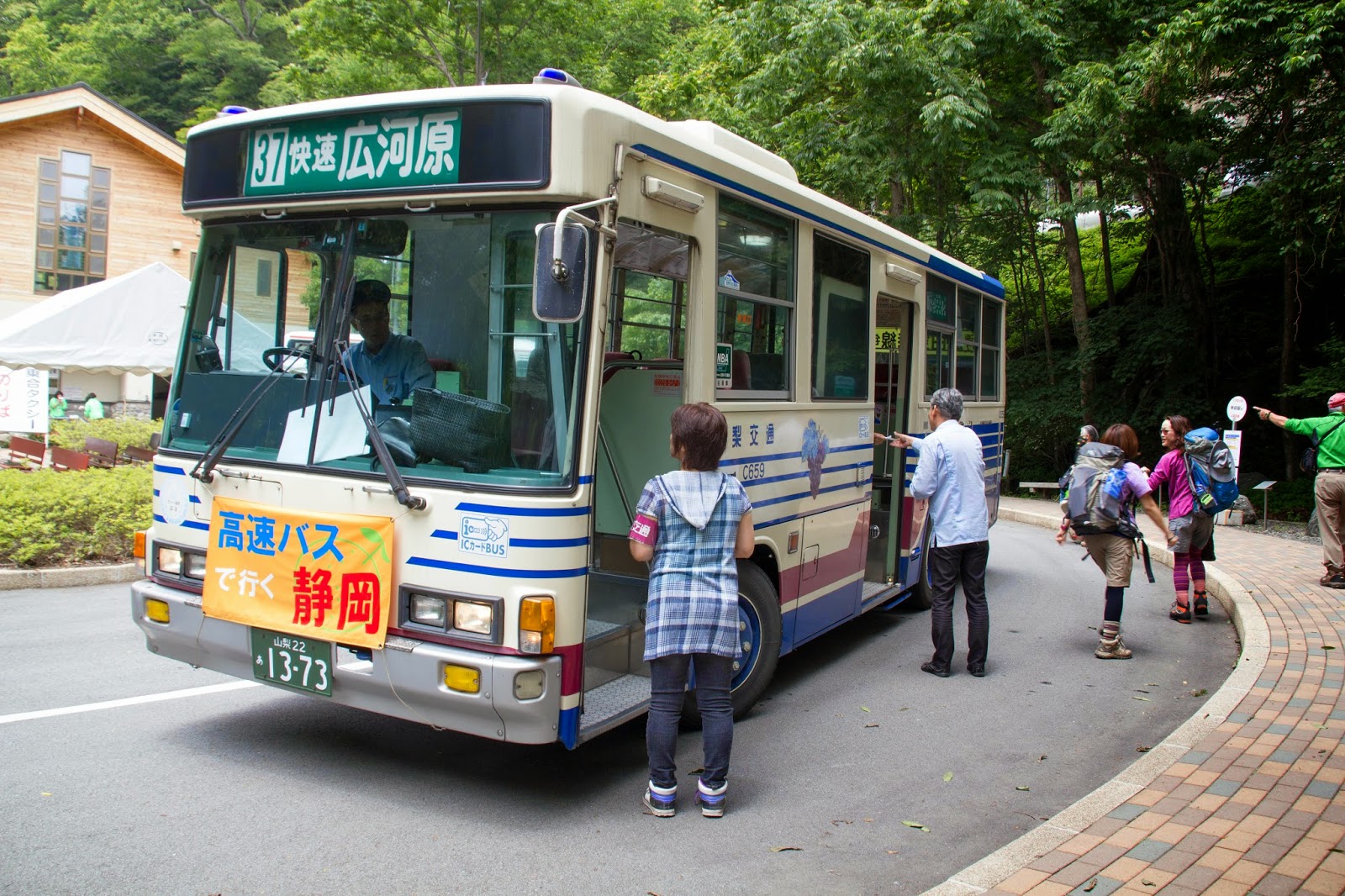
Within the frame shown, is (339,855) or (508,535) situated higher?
(508,535)

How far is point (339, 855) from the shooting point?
12.9ft

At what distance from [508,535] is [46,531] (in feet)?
24.0

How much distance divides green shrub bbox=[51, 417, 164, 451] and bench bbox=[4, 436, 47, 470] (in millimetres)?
2263

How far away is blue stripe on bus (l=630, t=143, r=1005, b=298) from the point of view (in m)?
4.88

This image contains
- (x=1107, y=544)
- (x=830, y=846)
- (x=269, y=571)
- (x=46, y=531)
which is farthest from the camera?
(x=46, y=531)

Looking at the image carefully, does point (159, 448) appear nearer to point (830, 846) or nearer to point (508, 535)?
point (508, 535)

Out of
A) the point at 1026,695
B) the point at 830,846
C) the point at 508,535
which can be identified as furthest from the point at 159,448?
the point at 1026,695

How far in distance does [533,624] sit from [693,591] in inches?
27.5

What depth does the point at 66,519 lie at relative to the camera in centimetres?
962

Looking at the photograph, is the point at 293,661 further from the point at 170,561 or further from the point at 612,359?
the point at 612,359

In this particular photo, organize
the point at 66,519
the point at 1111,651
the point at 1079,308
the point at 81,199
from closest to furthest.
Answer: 1. the point at 1111,651
2. the point at 66,519
3. the point at 1079,308
4. the point at 81,199

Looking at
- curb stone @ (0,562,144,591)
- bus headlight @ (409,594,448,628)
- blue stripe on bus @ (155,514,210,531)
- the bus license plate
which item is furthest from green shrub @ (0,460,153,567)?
bus headlight @ (409,594,448,628)

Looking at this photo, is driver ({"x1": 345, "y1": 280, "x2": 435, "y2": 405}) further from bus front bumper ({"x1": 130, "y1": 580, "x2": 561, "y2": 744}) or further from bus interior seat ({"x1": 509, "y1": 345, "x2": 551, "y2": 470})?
bus front bumper ({"x1": 130, "y1": 580, "x2": 561, "y2": 744})

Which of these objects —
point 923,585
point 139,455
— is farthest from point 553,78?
point 139,455
